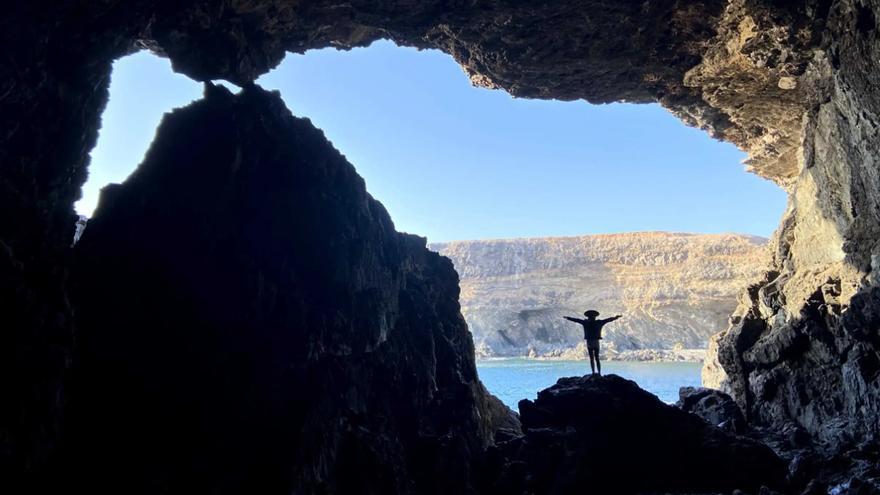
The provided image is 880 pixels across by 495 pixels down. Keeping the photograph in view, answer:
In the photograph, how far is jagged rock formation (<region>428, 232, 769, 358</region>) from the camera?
77375mm

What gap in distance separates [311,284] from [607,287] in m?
84.4

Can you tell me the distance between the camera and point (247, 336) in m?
11.3

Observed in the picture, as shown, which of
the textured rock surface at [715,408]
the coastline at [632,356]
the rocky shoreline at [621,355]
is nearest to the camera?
the textured rock surface at [715,408]

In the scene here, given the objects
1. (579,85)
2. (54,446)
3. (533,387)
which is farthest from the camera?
(533,387)

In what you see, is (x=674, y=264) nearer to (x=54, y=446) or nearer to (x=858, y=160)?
(x=858, y=160)

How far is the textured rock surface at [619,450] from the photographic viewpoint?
11102 millimetres

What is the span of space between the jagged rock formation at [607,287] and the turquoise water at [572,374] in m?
10.7

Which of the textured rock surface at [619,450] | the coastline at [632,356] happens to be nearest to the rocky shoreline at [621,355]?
the coastline at [632,356]

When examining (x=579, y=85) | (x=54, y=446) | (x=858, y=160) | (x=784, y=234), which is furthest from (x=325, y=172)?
(x=784, y=234)

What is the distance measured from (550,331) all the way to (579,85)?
7509 centimetres

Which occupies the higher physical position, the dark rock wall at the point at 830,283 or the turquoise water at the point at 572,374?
the dark rock wall at the point at 830,283

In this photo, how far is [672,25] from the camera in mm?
14125

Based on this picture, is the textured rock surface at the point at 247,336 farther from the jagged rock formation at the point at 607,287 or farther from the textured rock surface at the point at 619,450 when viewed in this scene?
the jagged rock formation at the point at 607,287

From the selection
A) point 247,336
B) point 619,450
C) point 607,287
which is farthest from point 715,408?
point 607,287
